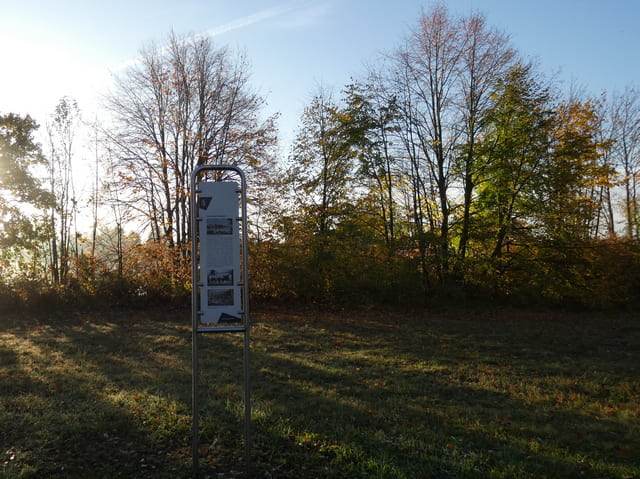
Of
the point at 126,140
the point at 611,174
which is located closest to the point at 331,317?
the point at 126,140

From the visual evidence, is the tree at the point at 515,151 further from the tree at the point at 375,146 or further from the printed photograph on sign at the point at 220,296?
the printed photograph on sign at the point at 220,296

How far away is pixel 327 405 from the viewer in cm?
563

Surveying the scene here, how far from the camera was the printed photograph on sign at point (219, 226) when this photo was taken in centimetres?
370

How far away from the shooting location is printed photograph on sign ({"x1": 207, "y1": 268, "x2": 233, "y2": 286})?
369cm

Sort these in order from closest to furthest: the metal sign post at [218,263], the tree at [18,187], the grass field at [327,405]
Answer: the metal sign post at [218,263] < the grass field at [327,405] < the tree at [18,187]

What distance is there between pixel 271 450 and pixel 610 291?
60.9 ft

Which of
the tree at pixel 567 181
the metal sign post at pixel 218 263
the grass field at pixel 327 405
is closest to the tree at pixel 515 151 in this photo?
the tree at pixel 567 181

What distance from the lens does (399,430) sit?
4785 millimetres

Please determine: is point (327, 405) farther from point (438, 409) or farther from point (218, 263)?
point (218, 263)

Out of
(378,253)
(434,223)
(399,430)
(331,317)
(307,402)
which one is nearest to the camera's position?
(399,430)

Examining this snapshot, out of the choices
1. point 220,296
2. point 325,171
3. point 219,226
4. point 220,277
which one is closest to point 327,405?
point 220,296

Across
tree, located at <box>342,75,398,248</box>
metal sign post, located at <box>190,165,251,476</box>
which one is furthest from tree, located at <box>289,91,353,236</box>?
metal sign post, located at <box>190,165,251,476</box>

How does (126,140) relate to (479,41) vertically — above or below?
below

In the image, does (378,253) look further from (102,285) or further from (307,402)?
(307,402)
